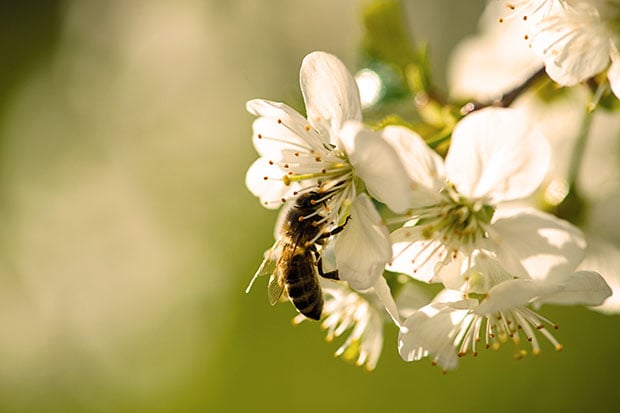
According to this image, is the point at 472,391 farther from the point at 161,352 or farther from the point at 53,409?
the point at 53,409

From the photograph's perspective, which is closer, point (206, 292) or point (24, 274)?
point (206, 292)

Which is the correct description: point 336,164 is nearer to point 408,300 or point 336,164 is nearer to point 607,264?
point 408,300

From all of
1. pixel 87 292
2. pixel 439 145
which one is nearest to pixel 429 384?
pixel 439 145

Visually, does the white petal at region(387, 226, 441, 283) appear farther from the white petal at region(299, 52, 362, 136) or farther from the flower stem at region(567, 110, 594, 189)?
the flower stem at region(567, 110, 594, 189)

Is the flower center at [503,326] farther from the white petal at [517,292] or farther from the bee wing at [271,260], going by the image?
the bee wing at [271,260]

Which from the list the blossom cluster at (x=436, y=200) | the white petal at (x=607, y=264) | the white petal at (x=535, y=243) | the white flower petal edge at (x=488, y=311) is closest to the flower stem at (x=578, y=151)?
the white petal at (x=607, y=264)

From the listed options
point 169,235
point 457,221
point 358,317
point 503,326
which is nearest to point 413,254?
point 457,221
